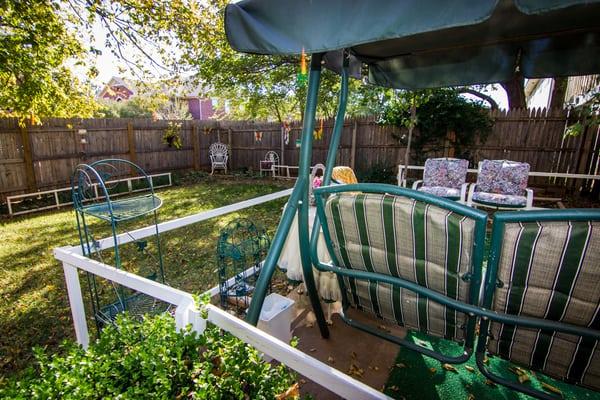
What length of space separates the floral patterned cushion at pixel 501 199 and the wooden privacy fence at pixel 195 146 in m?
2.60

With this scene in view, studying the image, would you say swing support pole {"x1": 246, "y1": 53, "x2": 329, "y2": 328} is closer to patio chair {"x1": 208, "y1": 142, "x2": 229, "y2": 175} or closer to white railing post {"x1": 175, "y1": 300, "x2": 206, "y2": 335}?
white railing post {"x1": 175, "y1": 300, "x2": 206, "y2": 335}

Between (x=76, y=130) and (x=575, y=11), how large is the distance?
8.59 metres

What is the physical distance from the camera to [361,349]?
191cm

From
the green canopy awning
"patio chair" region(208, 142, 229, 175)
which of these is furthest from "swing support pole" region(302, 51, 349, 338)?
"patio chair" region(208, 142, 229, 175)

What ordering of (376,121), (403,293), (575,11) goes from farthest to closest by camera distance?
(376,121), (575,11), (403,293)

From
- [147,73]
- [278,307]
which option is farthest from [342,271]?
[147,73]

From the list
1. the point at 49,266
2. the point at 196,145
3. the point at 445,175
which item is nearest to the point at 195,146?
the point at 196,145

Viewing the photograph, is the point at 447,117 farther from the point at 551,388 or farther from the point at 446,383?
the point at 446,383

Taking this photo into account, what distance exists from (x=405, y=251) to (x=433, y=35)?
1.89m

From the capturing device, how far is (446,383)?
1.67 meters

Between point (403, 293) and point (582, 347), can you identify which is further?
point (403, 293)

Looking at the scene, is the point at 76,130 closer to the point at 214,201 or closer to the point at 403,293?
the point at 214,201

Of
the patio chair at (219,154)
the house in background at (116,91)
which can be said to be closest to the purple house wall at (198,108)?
the house in background at (116,91)

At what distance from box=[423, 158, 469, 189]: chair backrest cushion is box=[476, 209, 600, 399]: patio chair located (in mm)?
4299
